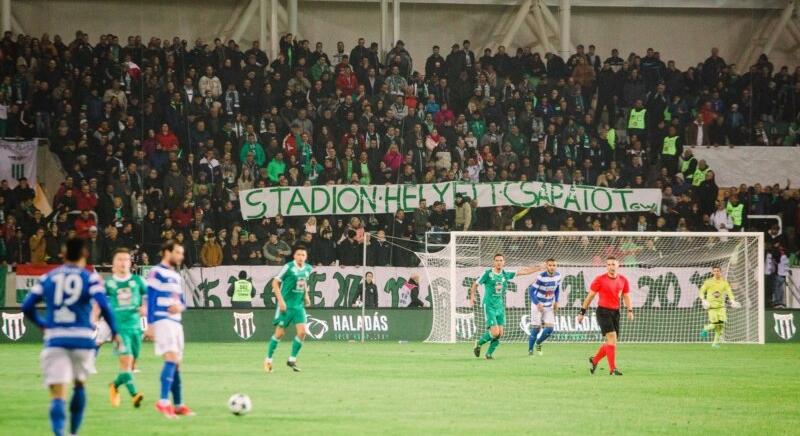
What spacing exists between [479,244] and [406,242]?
77.4 inches

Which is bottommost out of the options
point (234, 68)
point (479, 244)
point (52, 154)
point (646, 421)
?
point (646, 421)

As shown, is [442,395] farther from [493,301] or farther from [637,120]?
[637,120]

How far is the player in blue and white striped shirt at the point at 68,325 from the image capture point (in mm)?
10562

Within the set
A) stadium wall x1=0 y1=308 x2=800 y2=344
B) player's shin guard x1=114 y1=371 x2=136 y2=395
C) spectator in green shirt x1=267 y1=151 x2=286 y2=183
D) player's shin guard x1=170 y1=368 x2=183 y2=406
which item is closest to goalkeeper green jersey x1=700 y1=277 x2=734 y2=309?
stadium wall x1=0 y1=308 x2=800 y2=344

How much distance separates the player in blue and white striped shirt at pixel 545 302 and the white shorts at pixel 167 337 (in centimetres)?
1400

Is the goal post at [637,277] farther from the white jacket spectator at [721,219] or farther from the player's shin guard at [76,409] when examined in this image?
the player's shin guard at [76,409]

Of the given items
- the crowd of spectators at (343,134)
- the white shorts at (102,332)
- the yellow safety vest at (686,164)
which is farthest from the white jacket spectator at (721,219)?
the white shorts at (102,332)

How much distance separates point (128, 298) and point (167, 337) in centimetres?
336

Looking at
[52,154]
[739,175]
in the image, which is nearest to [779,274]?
[739,175]

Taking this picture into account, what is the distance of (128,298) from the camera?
16.5 m

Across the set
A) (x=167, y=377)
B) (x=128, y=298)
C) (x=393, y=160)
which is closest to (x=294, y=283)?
(x=128, y=298)

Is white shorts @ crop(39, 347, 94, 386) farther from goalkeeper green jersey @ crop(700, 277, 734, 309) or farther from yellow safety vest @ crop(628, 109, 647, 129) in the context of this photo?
yellow safety vest @ crop(628, 109, 647, 129)

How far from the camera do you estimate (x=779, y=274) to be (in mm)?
33219

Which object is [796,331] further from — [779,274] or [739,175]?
[739,175]
